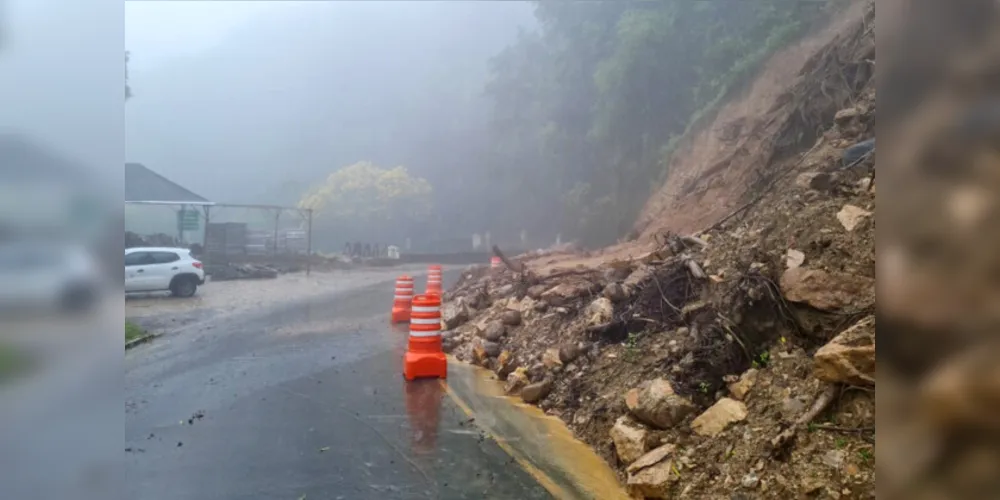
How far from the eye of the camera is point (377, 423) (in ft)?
19.2

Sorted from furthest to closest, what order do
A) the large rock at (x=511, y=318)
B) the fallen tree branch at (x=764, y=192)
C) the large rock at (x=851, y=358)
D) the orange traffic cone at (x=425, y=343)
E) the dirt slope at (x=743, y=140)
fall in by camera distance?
the dirt slope at (x=743, y=140) < the large rock at (x=511, y=318) < the fallen tree branch at (x=764, y=192) < the orange traffic cone at (x=425, y=343) < the large rock at (x=851, y=358)

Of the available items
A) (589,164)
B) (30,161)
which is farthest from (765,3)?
(30,161)

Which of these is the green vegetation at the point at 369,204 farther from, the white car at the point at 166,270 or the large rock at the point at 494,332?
the large rock at the point at 494,332

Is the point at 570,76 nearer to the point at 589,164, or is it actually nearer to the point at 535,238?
the point at 589,164

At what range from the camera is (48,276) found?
1.91m

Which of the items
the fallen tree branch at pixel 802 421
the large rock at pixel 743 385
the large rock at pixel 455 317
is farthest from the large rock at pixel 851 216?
the large rock at pixel 455 317

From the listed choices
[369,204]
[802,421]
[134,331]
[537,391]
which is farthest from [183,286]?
[369,204]

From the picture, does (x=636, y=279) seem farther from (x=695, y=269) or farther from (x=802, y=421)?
(x=802, y=421)

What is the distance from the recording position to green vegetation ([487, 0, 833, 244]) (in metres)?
16.5

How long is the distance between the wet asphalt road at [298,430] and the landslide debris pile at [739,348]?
108 cm

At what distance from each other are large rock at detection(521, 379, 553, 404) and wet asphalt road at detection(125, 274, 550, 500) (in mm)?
816

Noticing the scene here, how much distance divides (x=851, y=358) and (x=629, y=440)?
1.72 m

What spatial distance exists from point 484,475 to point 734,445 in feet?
6.21

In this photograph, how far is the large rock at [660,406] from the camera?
4688mm
